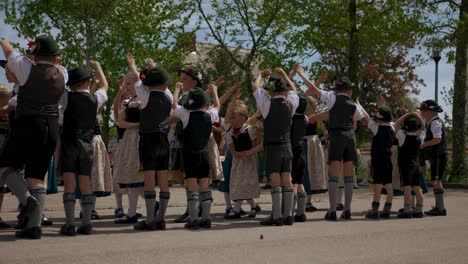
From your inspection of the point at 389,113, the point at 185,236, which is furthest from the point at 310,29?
the point at 185,236

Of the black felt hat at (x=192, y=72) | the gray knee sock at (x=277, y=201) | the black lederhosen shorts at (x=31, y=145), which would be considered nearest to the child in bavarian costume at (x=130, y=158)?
the black felt hat at (x=192, y=72)

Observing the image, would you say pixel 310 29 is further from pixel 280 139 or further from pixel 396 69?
pixel 396 69

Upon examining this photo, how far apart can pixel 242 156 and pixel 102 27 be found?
56.1 ft

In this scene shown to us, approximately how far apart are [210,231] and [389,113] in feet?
12.3

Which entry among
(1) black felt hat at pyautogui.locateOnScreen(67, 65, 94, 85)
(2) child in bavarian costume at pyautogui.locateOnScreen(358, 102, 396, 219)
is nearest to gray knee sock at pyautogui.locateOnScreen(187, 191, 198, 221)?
(1) black felt hat at pyautogui.locateOnScreen(67, 65, 94, 85)

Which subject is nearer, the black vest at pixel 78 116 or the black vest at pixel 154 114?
the black vest at pixel 78 116

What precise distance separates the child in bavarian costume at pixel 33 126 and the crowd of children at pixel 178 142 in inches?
0.4

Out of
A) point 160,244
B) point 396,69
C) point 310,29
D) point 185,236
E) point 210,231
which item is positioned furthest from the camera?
point 396,69

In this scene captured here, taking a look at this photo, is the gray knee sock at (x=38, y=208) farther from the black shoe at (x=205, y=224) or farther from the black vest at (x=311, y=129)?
the black vest at (x=311, y=129)

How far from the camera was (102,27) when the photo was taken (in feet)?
84.9

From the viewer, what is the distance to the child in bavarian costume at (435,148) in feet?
36.4

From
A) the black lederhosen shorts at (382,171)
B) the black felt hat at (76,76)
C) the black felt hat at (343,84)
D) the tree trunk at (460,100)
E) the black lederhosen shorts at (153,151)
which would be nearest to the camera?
the black felt hat at (76,76)

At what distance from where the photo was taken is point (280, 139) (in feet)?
29.7

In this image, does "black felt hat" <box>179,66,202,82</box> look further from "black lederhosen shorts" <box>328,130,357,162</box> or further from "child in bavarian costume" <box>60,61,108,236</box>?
"black lederhosen shorts" <box>328,130,357,162</box>
